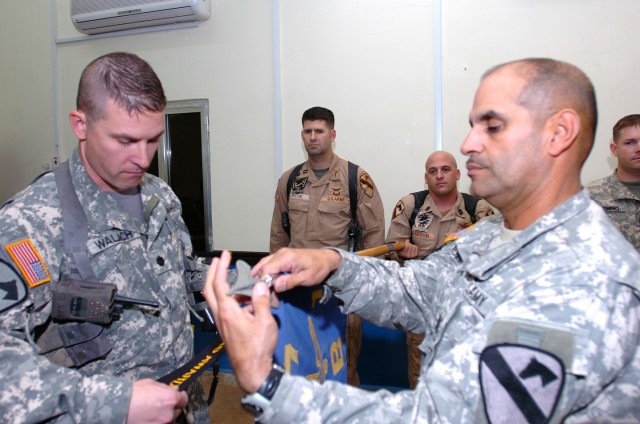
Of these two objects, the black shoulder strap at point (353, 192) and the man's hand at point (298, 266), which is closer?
the man's hand at point (298, 266)

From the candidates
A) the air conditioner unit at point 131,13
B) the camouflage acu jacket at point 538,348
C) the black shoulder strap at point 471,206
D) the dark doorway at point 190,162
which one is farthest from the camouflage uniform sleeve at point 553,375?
the air conditioner unit at point 131,13

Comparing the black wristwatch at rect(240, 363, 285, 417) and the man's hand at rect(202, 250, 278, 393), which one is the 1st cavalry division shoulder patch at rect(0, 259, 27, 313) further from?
the black wristwatch at rect(240, 363, 285, 417)

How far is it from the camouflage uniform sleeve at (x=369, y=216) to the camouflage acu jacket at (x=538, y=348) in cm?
227

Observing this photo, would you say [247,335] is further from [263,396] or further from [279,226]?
[279,226]

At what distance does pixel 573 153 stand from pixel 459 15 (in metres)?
2.80

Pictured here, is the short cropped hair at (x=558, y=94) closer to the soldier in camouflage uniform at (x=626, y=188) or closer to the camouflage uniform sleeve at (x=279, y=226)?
the soldier in camouflage uniform at (x=626, y=188)

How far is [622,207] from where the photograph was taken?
2832mm

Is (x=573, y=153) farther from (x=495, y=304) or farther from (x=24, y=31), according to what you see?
(x=24, y=31)

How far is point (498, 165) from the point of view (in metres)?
1.05

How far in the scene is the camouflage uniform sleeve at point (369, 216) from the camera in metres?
3.26

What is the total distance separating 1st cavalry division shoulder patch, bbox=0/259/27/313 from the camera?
0.95 m

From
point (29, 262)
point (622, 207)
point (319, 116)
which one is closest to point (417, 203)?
point (319, 116)

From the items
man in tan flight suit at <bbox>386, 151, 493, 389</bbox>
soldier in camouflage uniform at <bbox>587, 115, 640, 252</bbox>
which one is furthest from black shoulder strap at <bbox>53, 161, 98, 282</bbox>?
soldier in camouflage uniform at <bbox>587, 115, 640, 252</bbox>

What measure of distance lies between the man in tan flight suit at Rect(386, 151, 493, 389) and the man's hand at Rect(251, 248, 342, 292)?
176 cm
